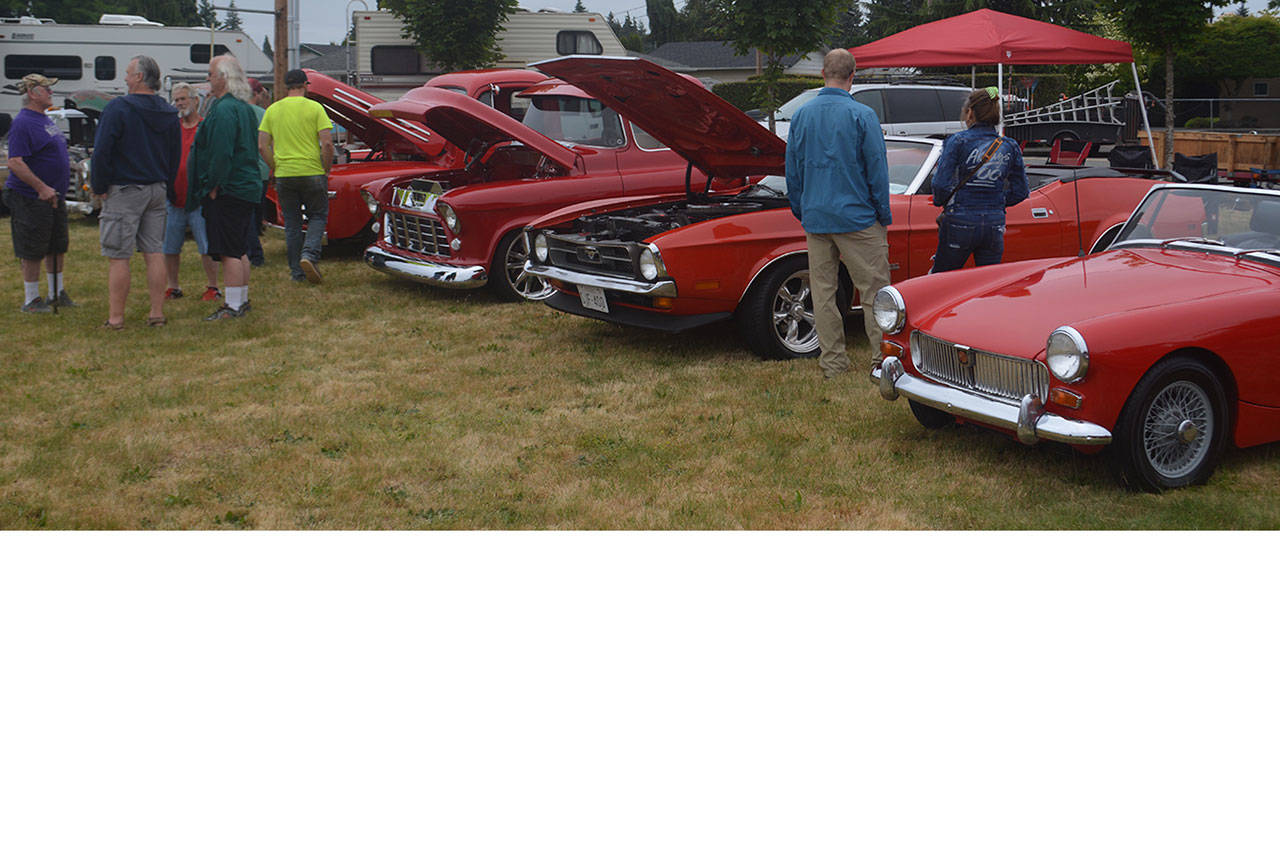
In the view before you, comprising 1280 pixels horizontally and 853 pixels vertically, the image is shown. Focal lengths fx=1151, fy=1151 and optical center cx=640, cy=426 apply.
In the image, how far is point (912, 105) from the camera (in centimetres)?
1722

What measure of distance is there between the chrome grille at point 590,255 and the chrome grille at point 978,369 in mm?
2266

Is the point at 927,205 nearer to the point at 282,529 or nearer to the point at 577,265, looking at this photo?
the point at 577,265

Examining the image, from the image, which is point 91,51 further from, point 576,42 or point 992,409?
point 992,409

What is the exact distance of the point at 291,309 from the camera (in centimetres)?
919

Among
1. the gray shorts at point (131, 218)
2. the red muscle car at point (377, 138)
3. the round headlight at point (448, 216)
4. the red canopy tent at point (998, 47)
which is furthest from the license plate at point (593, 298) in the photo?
the red canopy tent at point (998, 47)

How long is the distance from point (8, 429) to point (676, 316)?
145 inches

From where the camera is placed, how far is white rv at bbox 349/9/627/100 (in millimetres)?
28422

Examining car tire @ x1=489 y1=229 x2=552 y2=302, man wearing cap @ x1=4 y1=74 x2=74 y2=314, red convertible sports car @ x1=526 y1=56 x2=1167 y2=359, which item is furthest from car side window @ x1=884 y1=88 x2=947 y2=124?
man wearing cap @ x1=4 y1=74 x2=74 y2=314

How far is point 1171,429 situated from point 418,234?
654cm

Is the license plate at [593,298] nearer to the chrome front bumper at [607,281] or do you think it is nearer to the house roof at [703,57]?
the chrome front bumper at [607,281]

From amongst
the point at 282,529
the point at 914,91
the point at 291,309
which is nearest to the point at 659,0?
the point at 914,91

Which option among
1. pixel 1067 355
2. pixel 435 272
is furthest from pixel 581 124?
pixel 1067 355

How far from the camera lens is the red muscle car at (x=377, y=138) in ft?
35.8

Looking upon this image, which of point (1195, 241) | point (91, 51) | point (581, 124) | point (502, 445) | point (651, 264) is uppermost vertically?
point (91, 51)
